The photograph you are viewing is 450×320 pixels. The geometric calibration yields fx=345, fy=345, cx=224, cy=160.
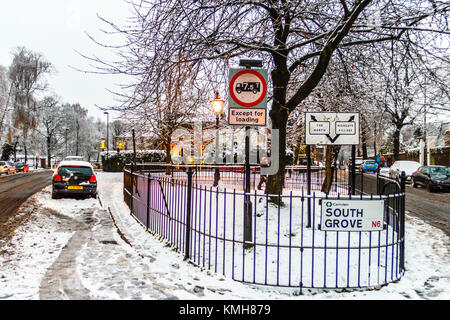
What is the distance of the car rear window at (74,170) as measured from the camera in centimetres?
1351

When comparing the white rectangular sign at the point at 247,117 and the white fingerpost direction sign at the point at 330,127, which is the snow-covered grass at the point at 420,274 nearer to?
the white rectangular sign at the point at 247,117

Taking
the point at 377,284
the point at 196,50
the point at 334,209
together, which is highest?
the point at 196,50

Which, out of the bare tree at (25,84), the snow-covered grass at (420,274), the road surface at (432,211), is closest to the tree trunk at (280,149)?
the snow-covered grass at (420,274)

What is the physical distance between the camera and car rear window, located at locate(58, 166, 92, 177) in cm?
1351

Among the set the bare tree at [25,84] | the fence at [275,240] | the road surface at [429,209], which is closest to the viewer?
the fence at [275,240]

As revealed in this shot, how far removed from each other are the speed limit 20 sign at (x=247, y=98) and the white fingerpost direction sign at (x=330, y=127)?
1.72m

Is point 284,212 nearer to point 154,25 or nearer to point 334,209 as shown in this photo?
point 334,209

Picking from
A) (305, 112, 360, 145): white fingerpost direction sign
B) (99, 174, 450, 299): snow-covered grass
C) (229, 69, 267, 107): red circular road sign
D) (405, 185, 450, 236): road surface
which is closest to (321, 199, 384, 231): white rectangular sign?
(99, 174, 450, 299): snow-covered grass

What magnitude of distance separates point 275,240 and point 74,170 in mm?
9784

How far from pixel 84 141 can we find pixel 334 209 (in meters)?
74.9

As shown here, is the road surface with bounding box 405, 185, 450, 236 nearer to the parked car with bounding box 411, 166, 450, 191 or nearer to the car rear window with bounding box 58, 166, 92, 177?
the parked car with bounding box 411, 166, 450, 191

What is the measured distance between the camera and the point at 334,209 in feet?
16.3
